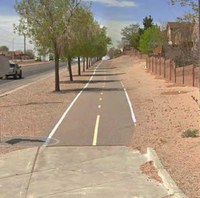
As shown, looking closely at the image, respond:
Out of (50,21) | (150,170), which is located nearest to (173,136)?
(150,170)

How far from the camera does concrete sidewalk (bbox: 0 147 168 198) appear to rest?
8.13 meters

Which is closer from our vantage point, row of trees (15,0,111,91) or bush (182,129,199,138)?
bush (182,129,199,138)

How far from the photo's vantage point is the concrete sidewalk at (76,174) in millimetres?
8133

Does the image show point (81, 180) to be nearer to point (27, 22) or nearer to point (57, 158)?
point (57, 158)

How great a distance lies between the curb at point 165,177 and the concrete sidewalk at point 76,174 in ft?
0.39

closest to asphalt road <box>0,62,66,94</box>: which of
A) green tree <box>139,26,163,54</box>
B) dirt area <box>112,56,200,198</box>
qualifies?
dirt area <box>112,56,200,198</box>

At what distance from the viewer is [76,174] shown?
31.2 feet

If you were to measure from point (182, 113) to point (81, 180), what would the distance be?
436 inches

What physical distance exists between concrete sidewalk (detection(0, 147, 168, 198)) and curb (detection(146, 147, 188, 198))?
120mm

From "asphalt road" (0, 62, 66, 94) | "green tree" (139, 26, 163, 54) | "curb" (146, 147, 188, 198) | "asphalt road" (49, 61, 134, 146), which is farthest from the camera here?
"green tree" (139, 26, 163, 54)

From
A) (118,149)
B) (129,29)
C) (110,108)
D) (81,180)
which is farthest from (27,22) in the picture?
(129,29)

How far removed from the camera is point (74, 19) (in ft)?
117

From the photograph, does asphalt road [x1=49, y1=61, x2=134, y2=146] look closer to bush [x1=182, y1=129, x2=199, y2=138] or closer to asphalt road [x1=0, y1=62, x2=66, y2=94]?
bush [x1=182, y1=129, x2=199, y2=138]

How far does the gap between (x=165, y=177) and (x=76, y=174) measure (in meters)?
1.83
